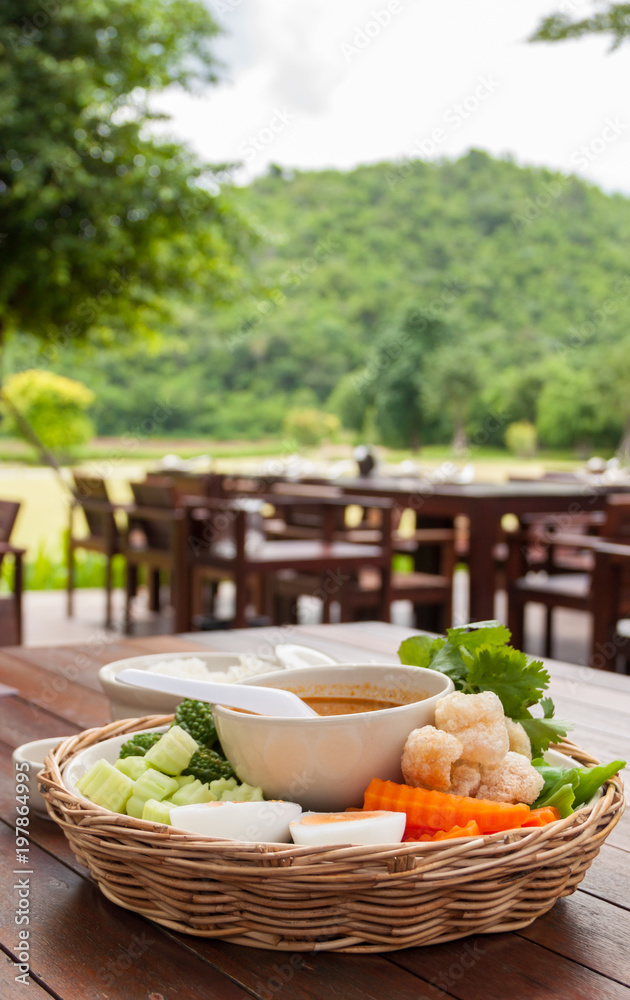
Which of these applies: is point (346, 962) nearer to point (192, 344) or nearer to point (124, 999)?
point (124, 999)

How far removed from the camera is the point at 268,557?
3.65 m

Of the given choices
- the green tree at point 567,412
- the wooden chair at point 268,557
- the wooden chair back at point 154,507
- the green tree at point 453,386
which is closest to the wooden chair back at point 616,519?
the wooden chair at point 268,557

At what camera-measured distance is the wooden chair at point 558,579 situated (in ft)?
9.44

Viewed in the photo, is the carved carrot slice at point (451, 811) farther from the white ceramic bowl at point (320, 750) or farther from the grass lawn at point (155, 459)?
the grass lawn at point (155, 459)

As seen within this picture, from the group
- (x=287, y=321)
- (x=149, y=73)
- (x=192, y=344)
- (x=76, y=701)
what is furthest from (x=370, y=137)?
(x=76, y=701)

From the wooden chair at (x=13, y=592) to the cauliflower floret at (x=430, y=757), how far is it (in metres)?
2.46

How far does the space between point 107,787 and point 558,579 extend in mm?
3300

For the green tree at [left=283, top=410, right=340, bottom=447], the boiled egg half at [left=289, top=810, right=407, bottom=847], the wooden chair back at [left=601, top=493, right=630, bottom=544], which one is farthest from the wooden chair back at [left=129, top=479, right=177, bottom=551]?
the green tree at [left=283, top=410, right=340, bottom=447]

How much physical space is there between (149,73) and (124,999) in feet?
26.6

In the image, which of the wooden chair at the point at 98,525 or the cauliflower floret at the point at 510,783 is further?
the wooden chair at the point at 98,525

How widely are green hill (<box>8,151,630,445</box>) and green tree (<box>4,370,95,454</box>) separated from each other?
1.66ft

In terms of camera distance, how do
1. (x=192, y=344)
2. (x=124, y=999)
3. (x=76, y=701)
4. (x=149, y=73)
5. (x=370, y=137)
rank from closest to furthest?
(x=124, y=999) < (x=76, y=701) < (x=149, y=73) < (x=192, y=344) < (x=370, y=137)

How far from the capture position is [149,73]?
752cm

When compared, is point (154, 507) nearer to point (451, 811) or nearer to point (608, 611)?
point (608, 611)
